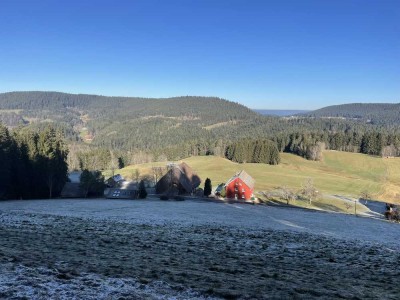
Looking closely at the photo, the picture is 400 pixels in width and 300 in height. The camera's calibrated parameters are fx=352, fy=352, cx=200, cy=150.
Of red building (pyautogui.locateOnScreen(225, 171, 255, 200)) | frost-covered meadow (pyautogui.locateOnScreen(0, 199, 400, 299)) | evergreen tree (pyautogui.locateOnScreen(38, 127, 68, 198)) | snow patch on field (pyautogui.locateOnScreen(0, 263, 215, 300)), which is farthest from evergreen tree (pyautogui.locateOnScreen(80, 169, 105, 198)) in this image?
snow patch on field (pyautogui.locateOnScreen(0, 263, 215, 300))

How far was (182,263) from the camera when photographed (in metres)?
16.0

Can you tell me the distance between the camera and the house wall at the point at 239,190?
83000 mm

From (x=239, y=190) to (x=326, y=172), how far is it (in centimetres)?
8384

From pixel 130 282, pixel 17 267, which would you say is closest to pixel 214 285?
pixel 130 282

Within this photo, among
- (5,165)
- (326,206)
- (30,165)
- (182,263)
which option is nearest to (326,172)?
(326,206)

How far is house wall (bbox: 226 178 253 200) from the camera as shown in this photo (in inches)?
3268

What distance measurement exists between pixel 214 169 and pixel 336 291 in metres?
133

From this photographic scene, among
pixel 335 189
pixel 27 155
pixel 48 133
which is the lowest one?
pixel 335 189

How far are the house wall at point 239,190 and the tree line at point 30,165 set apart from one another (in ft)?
125

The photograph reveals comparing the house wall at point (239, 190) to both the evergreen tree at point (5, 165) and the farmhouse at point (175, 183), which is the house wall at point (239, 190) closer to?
the farmhouse at point (175, 183)

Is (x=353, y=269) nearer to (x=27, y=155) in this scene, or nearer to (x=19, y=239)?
(x=19, y=239)

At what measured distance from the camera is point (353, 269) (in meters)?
17.2

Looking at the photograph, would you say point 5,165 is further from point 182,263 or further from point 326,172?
point 326,172

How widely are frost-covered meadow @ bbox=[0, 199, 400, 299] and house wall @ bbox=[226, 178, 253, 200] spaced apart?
5498 cm
